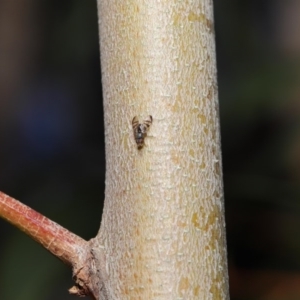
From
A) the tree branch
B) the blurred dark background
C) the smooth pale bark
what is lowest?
the tree branch

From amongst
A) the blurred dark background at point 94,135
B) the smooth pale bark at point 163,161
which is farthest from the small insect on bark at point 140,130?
the blurred dark background at point 94,135

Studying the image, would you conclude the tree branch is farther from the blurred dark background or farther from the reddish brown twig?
the blurred dark background

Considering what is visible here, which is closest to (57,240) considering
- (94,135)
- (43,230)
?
(43,230)

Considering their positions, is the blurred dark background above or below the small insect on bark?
above

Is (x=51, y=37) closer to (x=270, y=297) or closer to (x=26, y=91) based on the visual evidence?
(x=26, y=91)

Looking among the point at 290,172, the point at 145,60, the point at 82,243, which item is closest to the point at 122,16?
the point at 145,60

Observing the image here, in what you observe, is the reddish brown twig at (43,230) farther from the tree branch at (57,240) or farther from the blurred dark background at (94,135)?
the blurred dark background at (94,135)

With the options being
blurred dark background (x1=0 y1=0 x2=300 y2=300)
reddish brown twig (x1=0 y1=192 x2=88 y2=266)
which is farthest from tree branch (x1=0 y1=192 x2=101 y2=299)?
blurred dark background (x1=0 y1=0 x2=300 y2=300)

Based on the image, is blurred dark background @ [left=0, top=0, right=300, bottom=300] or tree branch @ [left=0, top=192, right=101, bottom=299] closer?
tree branch @ [left=0, top=192, right=101, bottom=299]

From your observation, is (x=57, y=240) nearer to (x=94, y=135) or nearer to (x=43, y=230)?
(x=43, y=230)
